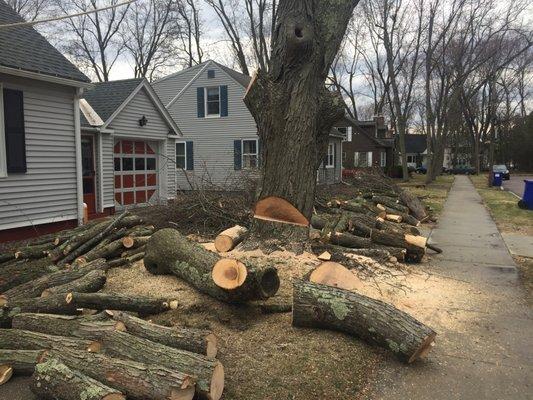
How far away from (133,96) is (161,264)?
10229 mm

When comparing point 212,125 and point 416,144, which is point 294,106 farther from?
point 416,144

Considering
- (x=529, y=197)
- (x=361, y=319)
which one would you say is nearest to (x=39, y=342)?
(x=361, y=319)

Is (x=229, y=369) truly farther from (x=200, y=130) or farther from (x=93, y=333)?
(x=200, y=130)

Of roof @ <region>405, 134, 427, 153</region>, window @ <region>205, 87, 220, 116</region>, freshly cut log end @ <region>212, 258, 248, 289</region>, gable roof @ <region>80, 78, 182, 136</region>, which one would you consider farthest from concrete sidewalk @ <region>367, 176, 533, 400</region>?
roof @ <region>405, 134, 427, 153</region>

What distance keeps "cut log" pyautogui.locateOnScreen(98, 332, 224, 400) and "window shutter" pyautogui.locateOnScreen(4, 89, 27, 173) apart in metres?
6.94

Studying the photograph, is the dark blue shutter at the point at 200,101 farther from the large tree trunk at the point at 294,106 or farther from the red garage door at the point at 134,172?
the large tree trunk at the point at 294,106

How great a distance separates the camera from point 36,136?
967 centimetres

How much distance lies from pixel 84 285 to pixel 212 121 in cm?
2006

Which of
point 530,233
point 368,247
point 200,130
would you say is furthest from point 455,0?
point 368,247

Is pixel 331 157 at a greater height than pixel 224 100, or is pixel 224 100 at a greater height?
pixel 224 100

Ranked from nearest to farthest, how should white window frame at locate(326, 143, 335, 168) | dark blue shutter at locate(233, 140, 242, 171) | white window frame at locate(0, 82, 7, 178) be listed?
white window frame at locate(0, 82, 7, 178) → dark blue shutter at locate(233, 140, 242, 171) → white window frame at locate(326, 143, 335, 168)

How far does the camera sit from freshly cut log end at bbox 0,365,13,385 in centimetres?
359

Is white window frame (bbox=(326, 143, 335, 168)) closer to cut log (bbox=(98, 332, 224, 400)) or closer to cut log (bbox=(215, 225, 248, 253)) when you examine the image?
cut log (bbox=(215, 225, 248, 253))

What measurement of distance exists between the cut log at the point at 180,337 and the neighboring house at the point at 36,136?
6.70 meters
